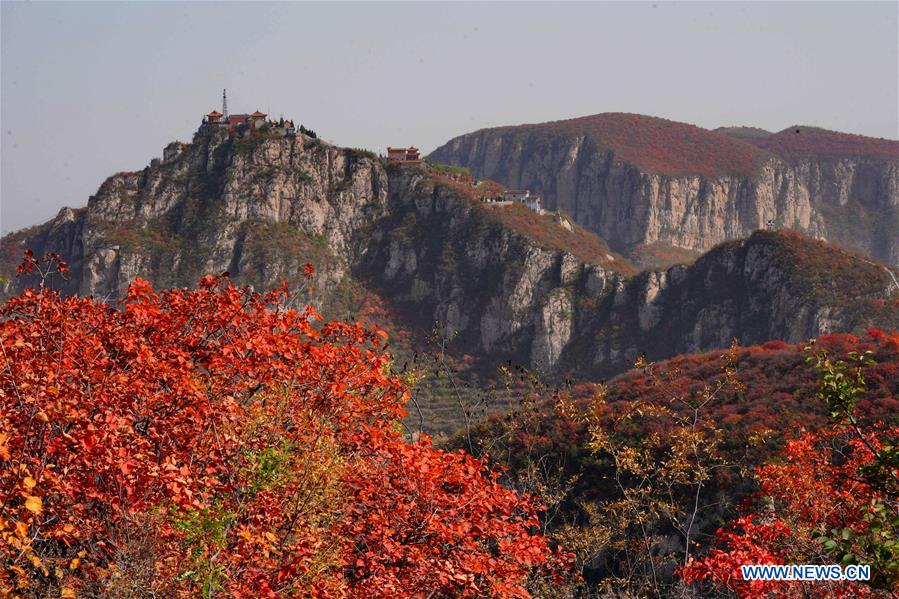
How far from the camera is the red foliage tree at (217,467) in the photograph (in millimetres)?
11758

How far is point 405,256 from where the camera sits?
163 m

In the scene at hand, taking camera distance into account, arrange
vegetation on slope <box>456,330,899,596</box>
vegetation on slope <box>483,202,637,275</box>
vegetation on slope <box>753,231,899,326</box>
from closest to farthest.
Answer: vegetation on slope <box>456,330,899,596</box> < vegetation on slope <box>753,231,899,326</box> < vegetation on slope <box>483,202,637,275</box>

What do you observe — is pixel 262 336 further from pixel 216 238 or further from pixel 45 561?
pixel 216 238

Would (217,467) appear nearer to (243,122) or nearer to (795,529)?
(795,529)

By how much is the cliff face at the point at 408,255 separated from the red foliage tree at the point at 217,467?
113808 millimetres

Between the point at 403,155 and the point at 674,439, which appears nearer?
the point at 674,439

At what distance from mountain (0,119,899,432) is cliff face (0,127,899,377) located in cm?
29

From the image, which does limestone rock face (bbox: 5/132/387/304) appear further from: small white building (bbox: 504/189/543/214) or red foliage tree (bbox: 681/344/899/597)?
red foliage tree (bbox: 681/344/899/597)

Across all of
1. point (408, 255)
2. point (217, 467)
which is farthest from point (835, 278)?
point (217, 467)

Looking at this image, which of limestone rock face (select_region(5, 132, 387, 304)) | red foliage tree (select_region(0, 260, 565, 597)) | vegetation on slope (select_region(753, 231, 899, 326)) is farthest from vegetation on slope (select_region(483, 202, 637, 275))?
red foliage tree (select_region(0, 260, 565, 597))

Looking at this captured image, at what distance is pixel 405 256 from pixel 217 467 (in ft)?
491

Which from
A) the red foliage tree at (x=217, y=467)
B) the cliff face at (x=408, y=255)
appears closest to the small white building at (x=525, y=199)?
the cliff face at (x=408, y=255)

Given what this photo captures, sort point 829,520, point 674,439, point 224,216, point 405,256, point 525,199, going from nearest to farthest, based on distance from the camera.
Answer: point 829,520, point 674,439, point 224,216, point 405,256, point 525,199

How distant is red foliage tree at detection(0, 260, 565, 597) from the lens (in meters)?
11.8
